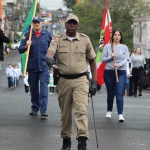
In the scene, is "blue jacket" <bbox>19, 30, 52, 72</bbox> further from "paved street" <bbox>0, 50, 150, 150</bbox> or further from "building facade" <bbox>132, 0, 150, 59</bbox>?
"building facade" <bbox>132, 0, 150, 59</bbox>

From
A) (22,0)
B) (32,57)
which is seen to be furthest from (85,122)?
(22,0)

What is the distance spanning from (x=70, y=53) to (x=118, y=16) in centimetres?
7002

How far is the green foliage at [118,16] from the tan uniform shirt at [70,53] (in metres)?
66.7

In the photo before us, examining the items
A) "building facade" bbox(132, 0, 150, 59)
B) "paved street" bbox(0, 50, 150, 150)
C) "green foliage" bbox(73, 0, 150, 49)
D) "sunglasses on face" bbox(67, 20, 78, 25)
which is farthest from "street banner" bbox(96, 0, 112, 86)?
"green foliage" bbox(73, 0, 150, 49)

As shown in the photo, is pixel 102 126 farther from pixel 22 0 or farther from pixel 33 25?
pixel 22 0

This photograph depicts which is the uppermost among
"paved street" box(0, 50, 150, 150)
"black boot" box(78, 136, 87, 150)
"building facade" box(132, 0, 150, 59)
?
"black boot" box(78, 136, 87, 150)

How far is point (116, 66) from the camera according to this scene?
12578mm

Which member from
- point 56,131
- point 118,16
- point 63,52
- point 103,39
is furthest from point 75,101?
point 118,16

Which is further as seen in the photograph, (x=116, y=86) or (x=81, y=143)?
(x=116, y=86)

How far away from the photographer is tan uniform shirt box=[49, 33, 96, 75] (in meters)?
9.15

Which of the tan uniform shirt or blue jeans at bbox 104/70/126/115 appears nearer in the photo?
the tan uniform shirt

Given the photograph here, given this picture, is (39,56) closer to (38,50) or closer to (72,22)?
(38,50)

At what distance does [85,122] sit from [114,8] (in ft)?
228

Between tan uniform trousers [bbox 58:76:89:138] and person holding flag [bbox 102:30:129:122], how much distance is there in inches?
131
